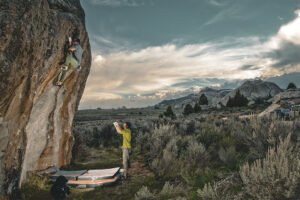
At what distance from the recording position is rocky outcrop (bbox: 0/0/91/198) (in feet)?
11.7

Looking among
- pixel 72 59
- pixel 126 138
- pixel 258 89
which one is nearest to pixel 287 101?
pixel 126 138

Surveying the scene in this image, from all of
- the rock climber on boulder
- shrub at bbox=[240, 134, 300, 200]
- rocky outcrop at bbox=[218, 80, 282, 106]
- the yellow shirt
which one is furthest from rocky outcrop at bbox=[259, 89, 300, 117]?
rocky outcrop at bbox=[218, 80, 282, 106]

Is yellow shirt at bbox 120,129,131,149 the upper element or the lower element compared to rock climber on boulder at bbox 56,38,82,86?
lower

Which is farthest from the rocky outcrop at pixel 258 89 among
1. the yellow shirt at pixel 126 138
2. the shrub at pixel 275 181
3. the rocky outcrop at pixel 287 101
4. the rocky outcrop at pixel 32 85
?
the shrub at pixel 275 181

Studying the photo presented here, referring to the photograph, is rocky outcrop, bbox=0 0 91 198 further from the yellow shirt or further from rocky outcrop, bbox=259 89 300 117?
rocky outcrop, bbox=259 89 300 117

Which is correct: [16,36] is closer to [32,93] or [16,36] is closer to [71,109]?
[32,93]

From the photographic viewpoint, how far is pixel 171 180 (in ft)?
18.8

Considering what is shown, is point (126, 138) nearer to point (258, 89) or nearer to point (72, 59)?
point (72, 59)

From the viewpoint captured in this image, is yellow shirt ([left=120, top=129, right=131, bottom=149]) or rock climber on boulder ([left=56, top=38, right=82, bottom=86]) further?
yellow shirt ([left=120, top=129, right=131, bottom=149])

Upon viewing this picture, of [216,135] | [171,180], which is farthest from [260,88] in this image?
[171,180]

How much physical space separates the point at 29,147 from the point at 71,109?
92.8 inches

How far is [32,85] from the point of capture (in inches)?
173

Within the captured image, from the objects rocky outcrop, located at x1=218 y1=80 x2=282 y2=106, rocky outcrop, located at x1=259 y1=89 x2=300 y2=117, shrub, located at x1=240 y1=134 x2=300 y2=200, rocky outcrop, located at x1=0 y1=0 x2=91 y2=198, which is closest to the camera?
shrub, located at x1=240 y1=134 x2=300 y2=200

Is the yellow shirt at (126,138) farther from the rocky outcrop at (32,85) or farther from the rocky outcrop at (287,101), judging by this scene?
the rocky outcrop at (287,101)
